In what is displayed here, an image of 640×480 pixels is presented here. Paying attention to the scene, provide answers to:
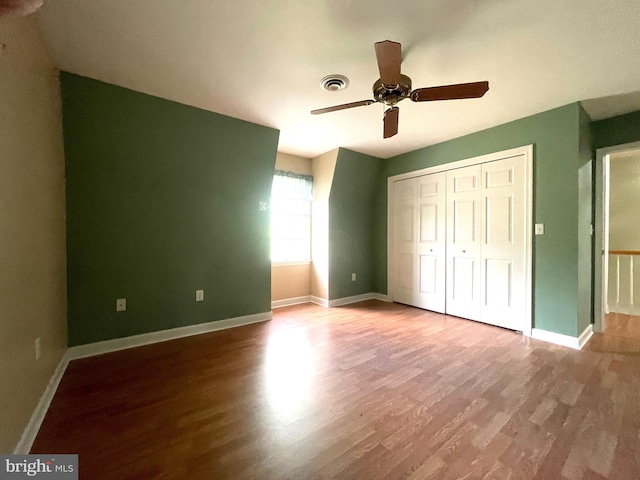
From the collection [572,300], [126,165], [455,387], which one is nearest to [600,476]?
[455,387]

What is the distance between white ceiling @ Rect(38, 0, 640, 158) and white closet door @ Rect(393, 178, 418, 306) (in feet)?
5.08

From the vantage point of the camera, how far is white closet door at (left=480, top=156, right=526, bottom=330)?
9.45 feet

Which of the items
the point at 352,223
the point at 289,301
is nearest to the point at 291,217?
the point at 352,223

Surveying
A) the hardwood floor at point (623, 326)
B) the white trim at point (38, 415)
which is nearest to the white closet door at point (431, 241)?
the hardwood floor at point (623, 326)

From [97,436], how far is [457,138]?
14.3 ft

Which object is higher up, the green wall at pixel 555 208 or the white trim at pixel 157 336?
the green wall at pixel 555 208

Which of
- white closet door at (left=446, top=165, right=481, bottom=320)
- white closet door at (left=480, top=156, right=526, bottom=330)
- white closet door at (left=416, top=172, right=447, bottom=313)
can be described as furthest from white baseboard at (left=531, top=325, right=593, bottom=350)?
white closet door at (left=416, top=172, right=447, bottom=313)

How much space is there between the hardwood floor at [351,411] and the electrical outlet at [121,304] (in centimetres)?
40

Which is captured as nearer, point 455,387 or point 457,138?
point 455,387

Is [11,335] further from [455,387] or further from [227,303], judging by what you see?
[455,387]

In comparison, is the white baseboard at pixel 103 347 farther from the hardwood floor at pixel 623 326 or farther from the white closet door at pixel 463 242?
the hardwood floor at pixel 623 326

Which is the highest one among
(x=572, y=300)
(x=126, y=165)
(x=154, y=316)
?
(x=126, y=165)

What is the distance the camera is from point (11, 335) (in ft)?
4.00

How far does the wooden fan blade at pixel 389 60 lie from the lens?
1.50m
